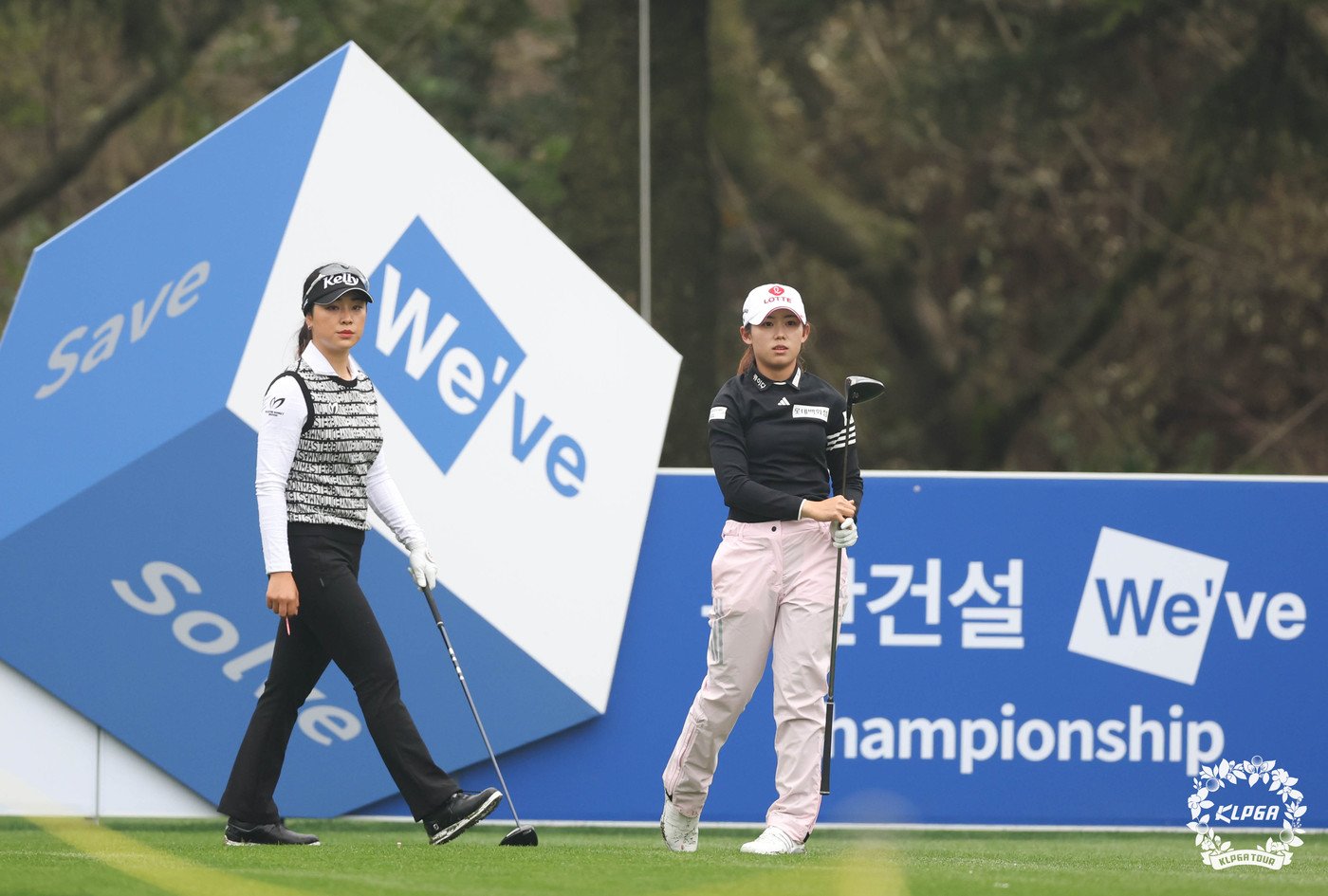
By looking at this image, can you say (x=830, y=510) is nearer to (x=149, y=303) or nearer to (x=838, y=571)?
(x=838, y=571)

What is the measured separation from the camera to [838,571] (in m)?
6.06

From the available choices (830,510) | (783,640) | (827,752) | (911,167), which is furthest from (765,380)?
(911,167)

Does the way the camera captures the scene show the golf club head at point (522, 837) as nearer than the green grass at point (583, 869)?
No

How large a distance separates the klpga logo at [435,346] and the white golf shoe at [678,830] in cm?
174

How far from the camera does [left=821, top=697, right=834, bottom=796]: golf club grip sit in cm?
611

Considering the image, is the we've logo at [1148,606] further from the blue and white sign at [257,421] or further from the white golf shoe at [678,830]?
the white golf shoe at [678,830]

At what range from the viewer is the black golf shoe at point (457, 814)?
594 centimetres

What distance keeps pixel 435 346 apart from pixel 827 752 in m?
2.25

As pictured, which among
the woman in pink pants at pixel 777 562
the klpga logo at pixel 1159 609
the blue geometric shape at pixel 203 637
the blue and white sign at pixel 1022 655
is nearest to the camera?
the woman in pink pants at pixel 777 562

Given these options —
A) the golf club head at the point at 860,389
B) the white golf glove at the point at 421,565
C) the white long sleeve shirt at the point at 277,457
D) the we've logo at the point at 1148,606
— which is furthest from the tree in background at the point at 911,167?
the white long sleeve shirt at the point at 277,457

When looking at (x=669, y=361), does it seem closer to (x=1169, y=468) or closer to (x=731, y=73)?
(x=731, y=73)

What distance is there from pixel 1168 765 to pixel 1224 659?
1.60 feet

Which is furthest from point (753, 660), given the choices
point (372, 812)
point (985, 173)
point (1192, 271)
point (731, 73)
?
point (985, 173)

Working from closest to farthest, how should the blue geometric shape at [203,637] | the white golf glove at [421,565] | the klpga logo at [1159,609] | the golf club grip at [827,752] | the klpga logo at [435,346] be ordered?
the golf club grip at [827,752] → the white golf glove at [421,565] → the blue geometric shape at [203,637] → the klpga logo at [435,346] → the klpga logo at [1159,609]
